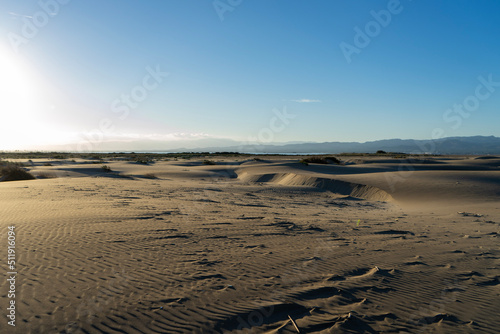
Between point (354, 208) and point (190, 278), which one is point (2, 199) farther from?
point (354, 208)

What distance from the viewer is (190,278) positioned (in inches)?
183

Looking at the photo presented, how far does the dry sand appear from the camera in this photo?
143 inches

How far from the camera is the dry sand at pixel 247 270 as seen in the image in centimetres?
364
